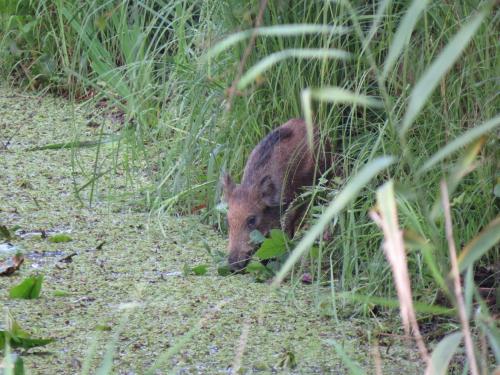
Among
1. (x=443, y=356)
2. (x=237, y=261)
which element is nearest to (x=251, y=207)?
(x=237, y=261)

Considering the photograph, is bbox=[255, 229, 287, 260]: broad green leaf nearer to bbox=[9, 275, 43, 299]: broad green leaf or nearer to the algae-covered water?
the algae-covered water

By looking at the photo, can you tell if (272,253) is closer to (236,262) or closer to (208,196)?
(236,262)

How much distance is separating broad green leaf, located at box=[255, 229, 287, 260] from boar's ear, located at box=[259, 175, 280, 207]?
0.50m

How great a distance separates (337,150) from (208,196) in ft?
2.29

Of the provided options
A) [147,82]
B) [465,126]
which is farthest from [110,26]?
[465,126]

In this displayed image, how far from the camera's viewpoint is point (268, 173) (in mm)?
4160

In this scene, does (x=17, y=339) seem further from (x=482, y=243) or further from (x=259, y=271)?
(x=482, y=243)

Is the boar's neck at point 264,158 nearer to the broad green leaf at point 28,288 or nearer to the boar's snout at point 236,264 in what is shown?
the boar's snout at point 236,264

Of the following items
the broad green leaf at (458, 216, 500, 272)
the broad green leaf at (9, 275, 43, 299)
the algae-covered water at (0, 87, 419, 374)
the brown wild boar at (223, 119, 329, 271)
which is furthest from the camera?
the brown wild boar at (223, 119, 329, 271)

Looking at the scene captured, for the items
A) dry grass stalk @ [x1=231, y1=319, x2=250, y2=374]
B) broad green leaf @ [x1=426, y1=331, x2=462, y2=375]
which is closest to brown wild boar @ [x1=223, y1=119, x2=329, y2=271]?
dry grass stalk @ [x1=231, y1=319, x2=250, y2=374]

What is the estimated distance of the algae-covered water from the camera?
2.82 m

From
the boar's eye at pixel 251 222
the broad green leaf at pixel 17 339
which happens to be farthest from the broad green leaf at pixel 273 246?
the broad green leaf at pixel 17 339

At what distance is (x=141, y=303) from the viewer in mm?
3270

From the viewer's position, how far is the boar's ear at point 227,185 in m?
4.06
